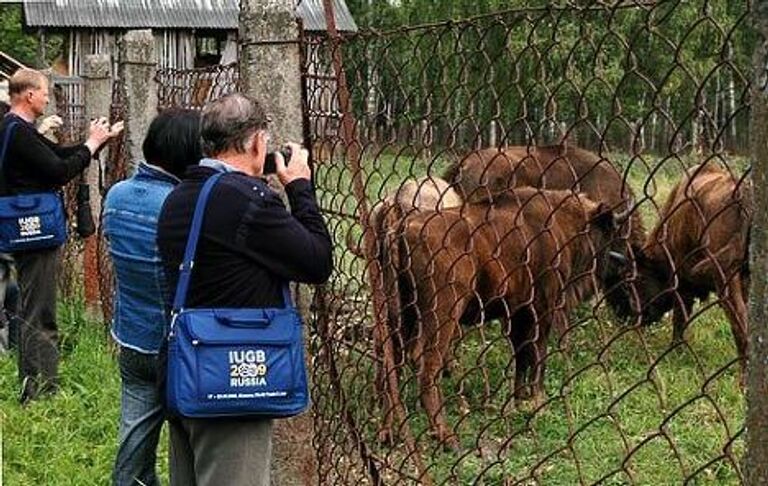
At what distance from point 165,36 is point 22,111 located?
65.3 ft

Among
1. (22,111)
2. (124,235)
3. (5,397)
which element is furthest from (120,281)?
(5,397)

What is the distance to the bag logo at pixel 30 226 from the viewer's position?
22.3 ft

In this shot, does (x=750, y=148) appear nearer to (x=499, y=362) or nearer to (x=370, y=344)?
(x=370, y=344)

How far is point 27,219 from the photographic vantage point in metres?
6.81

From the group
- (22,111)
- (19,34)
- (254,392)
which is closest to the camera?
(254,392)

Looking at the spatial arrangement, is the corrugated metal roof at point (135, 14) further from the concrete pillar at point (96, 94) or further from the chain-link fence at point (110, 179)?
the chain-link fence at point (110, 179)

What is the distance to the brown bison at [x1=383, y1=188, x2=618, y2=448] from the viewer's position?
14.0 ft

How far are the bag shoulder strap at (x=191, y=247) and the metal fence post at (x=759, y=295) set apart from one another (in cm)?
223

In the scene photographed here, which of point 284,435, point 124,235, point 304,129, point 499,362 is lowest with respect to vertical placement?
point 499,362

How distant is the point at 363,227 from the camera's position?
4195mm

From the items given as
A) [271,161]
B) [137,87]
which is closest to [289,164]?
[271,161]

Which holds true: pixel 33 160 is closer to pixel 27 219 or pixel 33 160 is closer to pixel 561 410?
pixel 27 219

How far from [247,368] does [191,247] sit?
1.32 ft

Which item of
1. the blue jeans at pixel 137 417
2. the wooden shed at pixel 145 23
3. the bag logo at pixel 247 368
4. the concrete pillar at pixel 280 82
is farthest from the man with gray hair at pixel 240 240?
the wooden shed at pixel 145 23
